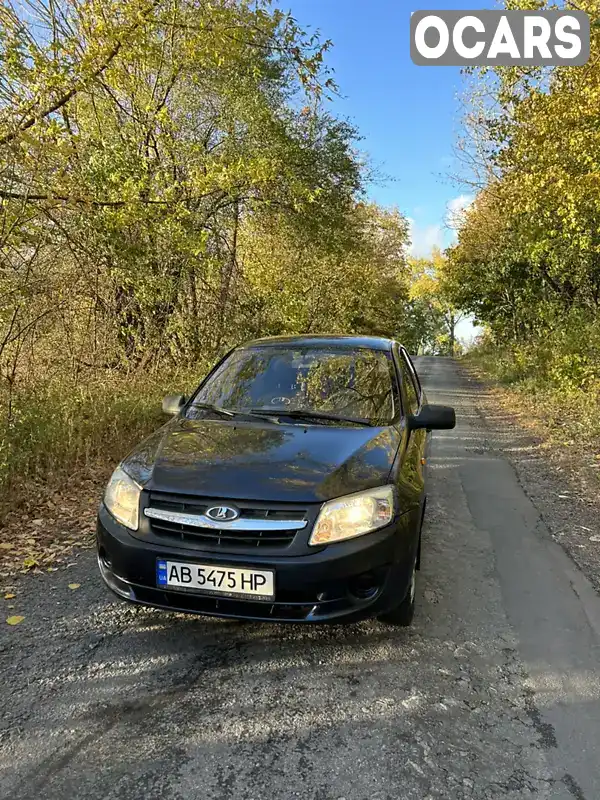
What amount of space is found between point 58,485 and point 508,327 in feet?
70.7

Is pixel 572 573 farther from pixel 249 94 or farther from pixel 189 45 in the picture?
pixel 249 94

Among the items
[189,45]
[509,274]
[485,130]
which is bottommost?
[509,274]

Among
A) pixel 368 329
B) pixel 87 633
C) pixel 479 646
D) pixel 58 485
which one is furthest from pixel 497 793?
pixel 368 329

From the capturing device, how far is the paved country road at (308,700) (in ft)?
7.15

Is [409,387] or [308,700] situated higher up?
[409,387]

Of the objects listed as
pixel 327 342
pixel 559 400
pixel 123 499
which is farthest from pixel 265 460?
pixel 559 400

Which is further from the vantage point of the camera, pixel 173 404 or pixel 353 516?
pixel 173 404

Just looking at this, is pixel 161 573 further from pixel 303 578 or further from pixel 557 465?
pixel 557 465

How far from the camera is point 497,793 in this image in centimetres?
213

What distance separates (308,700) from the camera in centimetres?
263

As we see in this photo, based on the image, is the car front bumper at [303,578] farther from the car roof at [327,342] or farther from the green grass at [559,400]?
the green grass at [559,400]

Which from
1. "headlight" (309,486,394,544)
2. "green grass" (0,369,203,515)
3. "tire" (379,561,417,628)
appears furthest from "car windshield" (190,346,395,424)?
"green grass" (0,369,203,515)

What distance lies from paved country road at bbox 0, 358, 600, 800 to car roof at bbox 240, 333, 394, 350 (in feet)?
6.25

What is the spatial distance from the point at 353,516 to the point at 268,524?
16.8 inches
